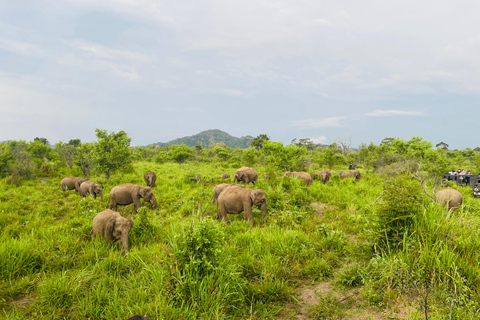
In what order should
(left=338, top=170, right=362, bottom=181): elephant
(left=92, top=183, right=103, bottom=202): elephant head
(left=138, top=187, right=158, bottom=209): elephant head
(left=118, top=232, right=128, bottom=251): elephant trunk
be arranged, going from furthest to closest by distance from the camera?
1. (left=338, top=170, right=362, bottom=181): elephant
2. (left=92, top=183, right=103, bottom=202): elephant head
3. (left=138, top=187, right=158, bottom=209): elephant head
4. (left=118, top=232, right=128, bottom=251): elephant trunk

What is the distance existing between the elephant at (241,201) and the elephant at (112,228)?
3318 mm

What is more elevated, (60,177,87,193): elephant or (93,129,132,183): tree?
(93,129,132,183): tree

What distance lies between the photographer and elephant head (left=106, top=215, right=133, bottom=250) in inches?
244

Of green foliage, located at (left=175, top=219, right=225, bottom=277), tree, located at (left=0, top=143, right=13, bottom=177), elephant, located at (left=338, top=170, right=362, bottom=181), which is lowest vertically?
elephant, located at (left=338, top=170, right=362, bottom=181)

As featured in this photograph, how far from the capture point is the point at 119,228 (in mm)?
6266

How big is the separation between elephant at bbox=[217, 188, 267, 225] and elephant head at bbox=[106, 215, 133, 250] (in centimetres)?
332

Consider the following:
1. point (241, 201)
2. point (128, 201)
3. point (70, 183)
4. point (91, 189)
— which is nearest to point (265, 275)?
point (241, 201)

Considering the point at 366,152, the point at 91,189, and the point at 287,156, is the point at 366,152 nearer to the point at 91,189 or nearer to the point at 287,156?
the point at 287,156

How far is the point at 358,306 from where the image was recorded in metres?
3.64

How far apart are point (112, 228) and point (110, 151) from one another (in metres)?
13.8

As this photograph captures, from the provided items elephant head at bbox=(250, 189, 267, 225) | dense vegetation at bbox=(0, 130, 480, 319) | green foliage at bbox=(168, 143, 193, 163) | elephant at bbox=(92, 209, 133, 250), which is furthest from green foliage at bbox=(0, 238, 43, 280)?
green foliage at bbox=(168, 143, 193, 163)

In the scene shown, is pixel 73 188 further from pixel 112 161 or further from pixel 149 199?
pixel 149 199

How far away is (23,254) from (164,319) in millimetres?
3847

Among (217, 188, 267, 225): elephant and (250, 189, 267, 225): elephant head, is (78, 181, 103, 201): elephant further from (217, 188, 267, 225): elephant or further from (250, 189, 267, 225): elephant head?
(250, 189, 267, 225): elephant head
